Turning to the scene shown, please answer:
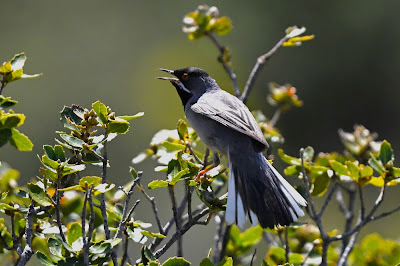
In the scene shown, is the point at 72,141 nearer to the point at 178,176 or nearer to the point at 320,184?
the point at 178,176

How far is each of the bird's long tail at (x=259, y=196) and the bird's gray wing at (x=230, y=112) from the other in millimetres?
166

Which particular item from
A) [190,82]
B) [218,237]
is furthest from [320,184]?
[190,82]

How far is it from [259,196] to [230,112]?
770mm

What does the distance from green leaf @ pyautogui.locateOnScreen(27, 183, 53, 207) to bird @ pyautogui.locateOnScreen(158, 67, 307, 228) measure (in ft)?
2.66

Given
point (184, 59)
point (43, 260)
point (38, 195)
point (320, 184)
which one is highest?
point (38, 195)

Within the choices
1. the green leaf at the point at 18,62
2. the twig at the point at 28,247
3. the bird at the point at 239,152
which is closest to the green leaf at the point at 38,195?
the twig at the point at 28,247

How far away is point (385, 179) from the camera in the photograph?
318 cm

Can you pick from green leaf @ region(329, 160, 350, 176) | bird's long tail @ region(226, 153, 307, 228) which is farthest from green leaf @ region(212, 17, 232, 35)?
green leaf @ region(329, 160, 350, 176)

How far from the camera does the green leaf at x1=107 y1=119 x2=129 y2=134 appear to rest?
2830 mm

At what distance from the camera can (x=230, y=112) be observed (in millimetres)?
4125

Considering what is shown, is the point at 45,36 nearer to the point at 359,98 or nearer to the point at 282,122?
the point at 282,122

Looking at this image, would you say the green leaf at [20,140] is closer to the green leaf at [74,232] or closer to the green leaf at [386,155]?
the green leaf at [74,232]

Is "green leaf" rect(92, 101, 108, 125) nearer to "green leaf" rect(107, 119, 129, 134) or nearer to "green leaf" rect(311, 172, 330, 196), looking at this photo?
"green leaf" rect(107, 119, 129, 134)

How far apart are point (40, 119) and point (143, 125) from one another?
2085 mm
